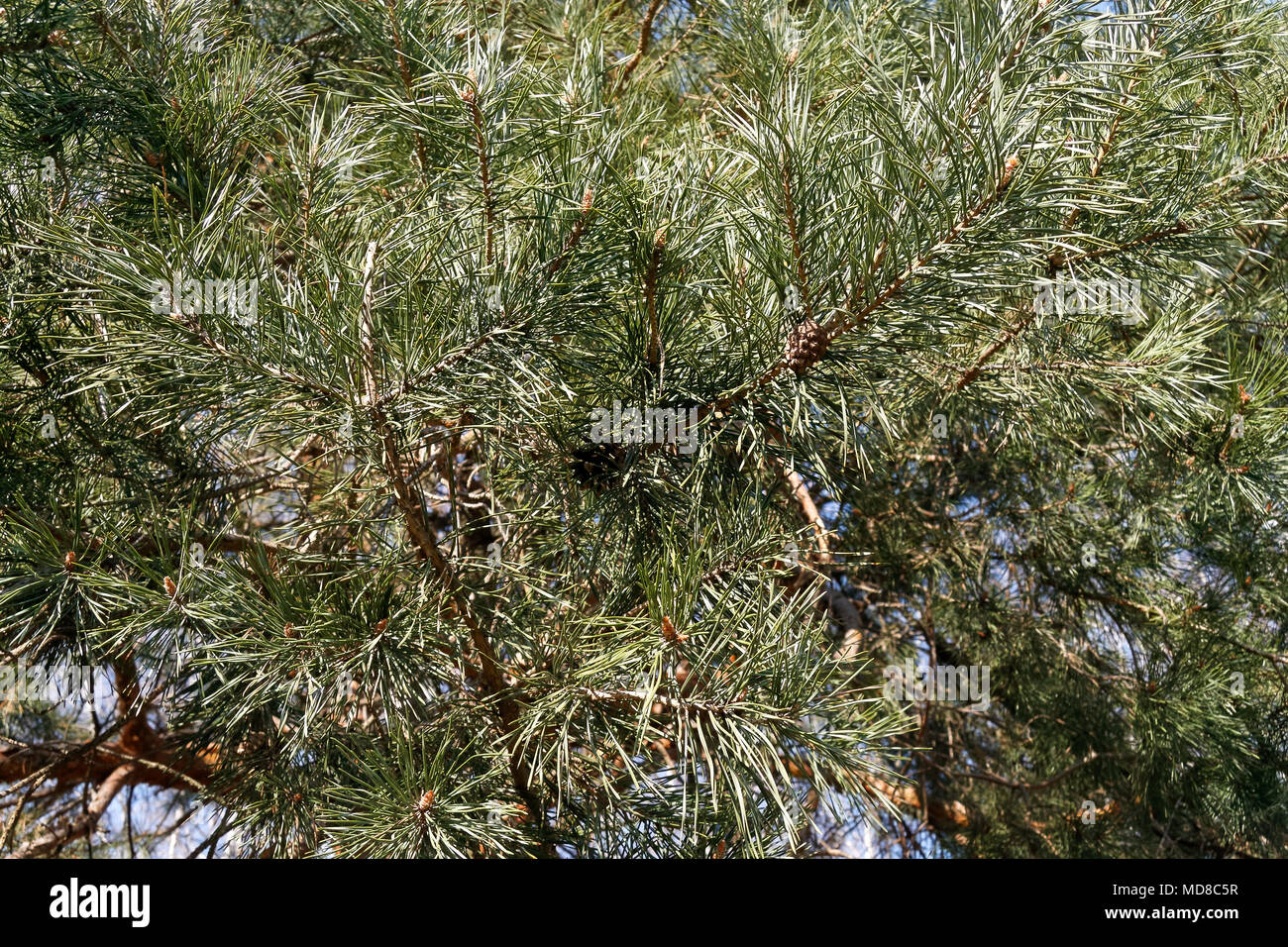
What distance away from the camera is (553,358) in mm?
901

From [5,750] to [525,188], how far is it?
1372 mm

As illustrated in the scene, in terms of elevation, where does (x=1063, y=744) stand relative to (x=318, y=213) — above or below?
below

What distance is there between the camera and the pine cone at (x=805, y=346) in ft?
2.91

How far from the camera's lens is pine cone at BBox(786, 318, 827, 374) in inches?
34.9

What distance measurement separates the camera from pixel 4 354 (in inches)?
41.3

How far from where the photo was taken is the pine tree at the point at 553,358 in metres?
0.81

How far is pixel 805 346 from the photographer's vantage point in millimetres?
897

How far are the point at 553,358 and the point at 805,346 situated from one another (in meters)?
0.24

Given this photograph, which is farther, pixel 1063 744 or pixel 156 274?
pixel 1063 744

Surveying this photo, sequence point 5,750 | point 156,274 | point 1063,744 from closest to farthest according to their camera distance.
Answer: point 156,274 < point 5,750 < point 1063,744

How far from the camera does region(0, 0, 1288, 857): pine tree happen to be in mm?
813

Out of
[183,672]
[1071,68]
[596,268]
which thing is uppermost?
[1071,68]
